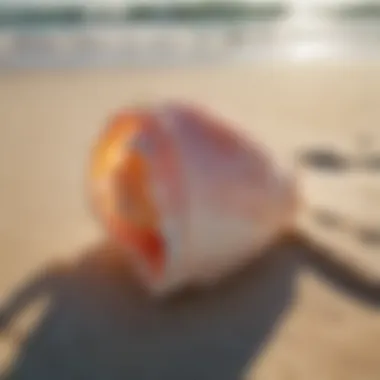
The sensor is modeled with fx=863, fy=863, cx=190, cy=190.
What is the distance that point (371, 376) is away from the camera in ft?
1.88

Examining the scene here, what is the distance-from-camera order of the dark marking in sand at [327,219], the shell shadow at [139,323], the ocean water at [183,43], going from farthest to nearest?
1. the ocean water at [183,43]
2. the dark marking in sand at [327,219]
3. the shell shadow at [139,323]

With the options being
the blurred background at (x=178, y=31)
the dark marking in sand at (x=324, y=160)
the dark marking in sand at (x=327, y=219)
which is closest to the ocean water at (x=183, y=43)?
the blurred background at (x=178, y=31)

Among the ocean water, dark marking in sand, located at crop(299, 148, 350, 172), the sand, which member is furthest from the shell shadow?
the ocean water

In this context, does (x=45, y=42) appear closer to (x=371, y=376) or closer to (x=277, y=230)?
(x=277, y=230)

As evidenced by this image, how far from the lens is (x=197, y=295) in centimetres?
66

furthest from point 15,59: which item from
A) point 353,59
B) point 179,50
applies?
point 353,59

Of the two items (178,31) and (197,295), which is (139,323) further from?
(178,31)

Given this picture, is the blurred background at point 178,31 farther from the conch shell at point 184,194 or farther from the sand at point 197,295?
the conch shell at point 184,194

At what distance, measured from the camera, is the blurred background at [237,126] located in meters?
0.60

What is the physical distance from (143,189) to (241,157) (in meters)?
0.09

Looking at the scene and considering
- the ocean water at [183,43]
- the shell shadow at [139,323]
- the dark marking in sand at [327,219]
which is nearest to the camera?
the shell shadow at [139,323]

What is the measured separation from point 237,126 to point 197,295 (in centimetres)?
23

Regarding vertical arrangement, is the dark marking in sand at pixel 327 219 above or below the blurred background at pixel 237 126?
below

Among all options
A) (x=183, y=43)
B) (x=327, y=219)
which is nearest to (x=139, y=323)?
(x=327, y=219)
